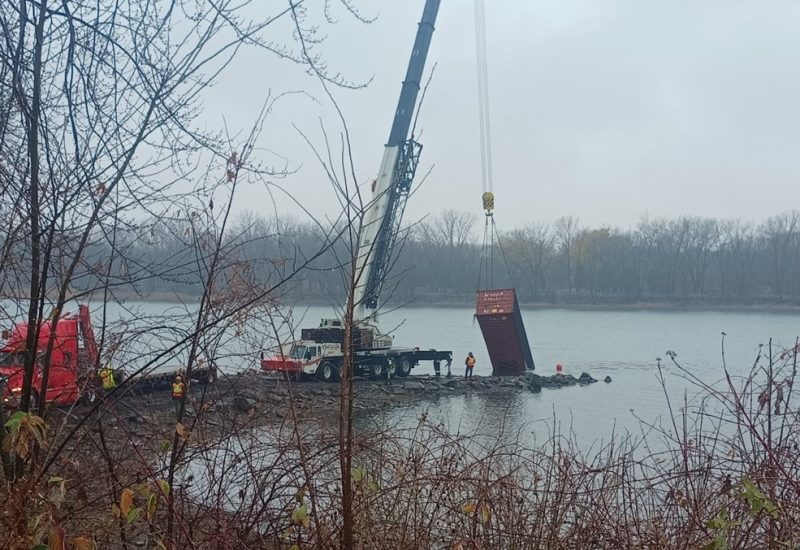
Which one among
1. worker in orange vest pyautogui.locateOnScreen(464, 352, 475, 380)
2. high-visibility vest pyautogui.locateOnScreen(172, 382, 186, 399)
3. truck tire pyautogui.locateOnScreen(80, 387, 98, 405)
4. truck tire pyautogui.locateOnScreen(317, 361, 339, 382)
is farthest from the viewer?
worker in orange vest pyautogui.locateOnScreen(464, 352, 475, 380)

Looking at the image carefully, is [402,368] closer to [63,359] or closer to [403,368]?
[403,368]

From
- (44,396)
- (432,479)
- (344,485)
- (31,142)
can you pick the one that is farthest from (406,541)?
(31,142)

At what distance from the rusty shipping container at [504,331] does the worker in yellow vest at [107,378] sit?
26.5 metres

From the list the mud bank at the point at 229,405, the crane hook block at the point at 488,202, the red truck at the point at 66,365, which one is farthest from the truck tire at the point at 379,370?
the red truck at the point at 66,365

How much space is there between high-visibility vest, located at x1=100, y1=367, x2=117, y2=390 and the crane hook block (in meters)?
22.6

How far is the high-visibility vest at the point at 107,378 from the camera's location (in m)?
4.16

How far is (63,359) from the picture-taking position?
4.34 metres

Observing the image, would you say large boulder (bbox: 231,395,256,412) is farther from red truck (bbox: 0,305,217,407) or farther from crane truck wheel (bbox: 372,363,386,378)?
crane truck wheel (bbox: 372,363,386,378)

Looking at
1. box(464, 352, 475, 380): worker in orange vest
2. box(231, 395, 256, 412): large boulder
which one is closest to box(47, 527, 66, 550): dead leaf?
box(231, 395, 256, 412): large boulder

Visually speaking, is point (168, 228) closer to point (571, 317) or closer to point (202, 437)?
point (202, 437)

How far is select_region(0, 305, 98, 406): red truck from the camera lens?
157 inches

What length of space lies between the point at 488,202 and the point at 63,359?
2285cm

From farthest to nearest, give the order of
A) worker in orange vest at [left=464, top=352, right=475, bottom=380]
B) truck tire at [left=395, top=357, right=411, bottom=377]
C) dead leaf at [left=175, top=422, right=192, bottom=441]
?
truck tire at [left=395, top=357, right=411, bottom=377], worker in orange vest at [left=464, top=352, right=475, bottom=380], dead leaf at [left=175, top=422, right=192, bottom=441]

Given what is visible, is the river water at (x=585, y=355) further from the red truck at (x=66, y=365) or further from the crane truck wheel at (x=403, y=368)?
the crane truck wheel at (x=403, y=368)
